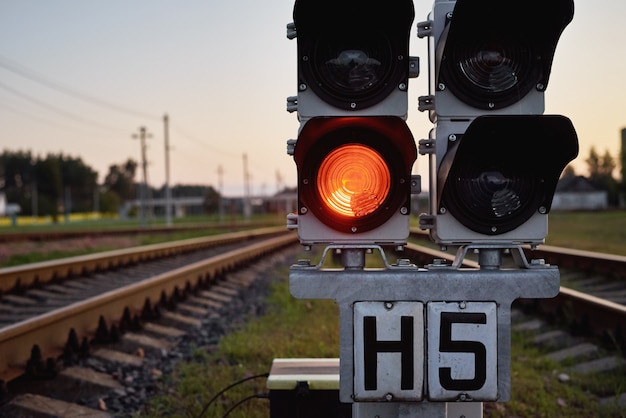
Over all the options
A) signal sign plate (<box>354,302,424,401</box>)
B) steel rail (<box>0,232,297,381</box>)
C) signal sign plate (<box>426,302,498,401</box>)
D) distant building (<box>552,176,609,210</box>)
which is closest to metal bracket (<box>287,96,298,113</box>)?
signal sign plate (<box>354,302,424,401</box>)

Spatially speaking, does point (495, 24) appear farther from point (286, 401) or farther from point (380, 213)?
point (286, 401)

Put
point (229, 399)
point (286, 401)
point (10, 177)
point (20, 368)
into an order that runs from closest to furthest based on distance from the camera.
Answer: point (286, 401)
point (229, 399)
point (20, 368)
point (10, 177)

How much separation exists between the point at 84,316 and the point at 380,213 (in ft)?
11.3

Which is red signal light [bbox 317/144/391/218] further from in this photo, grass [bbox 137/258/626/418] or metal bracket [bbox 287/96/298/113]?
grass [bbox 137/258/626/418]

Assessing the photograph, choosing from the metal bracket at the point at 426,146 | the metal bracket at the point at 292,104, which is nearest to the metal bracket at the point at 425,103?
the metal bracket at the point at 426,146

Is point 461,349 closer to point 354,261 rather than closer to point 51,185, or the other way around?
point 354,261

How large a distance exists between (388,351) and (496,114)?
2.83 feet

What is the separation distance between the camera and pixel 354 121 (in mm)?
1935

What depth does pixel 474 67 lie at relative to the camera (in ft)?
6.56

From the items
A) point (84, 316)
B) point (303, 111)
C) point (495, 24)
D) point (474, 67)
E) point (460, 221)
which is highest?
point (495, 24)

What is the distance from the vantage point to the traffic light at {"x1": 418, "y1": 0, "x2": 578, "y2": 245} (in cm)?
196

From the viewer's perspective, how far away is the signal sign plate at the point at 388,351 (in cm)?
187

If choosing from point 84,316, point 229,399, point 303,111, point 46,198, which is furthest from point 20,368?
point 46,198

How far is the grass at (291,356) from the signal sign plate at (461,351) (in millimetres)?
1494
